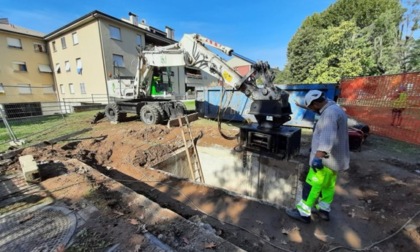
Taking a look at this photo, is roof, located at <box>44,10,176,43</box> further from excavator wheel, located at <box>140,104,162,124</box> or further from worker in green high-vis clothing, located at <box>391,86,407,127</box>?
worker in green high-vis clothing, located at <box>391,86,407,127</box>

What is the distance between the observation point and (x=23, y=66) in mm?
17953

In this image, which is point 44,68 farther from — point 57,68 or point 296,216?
point 296,216

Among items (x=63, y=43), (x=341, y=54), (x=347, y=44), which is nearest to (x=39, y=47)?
(x=63, y=43)

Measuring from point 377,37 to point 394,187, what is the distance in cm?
2094

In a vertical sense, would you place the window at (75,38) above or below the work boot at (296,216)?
above

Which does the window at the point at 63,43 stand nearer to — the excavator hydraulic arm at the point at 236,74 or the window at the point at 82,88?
the window at the point at 82,88

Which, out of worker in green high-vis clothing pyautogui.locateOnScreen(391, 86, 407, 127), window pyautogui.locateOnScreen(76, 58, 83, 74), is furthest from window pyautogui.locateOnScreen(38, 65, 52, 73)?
worker in green high-vis clothing pyautogui.locateOnScreen(391, 86, 407, 127)

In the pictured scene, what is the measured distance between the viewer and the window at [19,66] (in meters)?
17.5

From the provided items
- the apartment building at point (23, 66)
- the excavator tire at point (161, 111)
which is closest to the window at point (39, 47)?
the apartment building at point (23, 66)

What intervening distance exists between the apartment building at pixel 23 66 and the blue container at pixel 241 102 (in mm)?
14355

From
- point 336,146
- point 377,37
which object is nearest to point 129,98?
point 336,146

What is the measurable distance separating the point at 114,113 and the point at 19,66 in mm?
15851

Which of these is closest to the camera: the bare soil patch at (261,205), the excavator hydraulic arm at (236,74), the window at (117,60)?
the bare soil patch at (261,205)

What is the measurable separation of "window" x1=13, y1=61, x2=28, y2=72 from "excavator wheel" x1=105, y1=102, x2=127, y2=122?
49.9 feet
